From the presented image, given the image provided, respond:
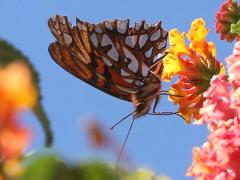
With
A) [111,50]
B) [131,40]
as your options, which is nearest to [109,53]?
[111,50]

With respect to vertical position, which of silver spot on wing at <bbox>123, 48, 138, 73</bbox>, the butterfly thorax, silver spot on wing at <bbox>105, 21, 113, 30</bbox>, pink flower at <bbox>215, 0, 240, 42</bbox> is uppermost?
pink flower at <bbox>215, 0, 240, 42</bbox>

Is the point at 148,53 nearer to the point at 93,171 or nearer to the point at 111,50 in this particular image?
the point at 111,50

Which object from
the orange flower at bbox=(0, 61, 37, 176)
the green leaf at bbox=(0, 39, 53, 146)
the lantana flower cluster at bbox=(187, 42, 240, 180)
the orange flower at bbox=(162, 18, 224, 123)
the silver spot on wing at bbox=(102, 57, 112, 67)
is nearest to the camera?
the orange flower at bbox=(0, 61, 37, 176)

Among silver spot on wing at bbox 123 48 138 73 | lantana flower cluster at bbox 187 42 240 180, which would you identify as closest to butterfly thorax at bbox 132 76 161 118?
silver spot on wing at bbox 123 48 138 73

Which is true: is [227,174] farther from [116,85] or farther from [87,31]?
[87,31]

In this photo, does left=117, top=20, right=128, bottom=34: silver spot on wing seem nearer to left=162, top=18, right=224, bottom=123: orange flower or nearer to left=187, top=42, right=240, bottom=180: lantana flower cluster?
left=162, top=18, right=224, bottom=123: orange flower

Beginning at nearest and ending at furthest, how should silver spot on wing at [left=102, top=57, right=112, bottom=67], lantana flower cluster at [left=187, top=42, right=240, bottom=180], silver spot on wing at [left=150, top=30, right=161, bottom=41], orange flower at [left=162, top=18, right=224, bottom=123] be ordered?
lantana flower cluster at [left=187, top=42, right=240, bottom=180], orange flower at [left=162, top=18, right=224, bottom=123], silver spot on wing at [left=102, top=57, right=112, bottom=67], silver spot on wing at [left=150, top=30, right=161, bottom=41]

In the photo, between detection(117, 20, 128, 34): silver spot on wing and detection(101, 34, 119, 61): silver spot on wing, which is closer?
detection(101, 34, 119, 61): silver spot on wing

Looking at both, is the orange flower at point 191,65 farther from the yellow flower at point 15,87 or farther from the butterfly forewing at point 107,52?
the yellow flower at point 15,87
